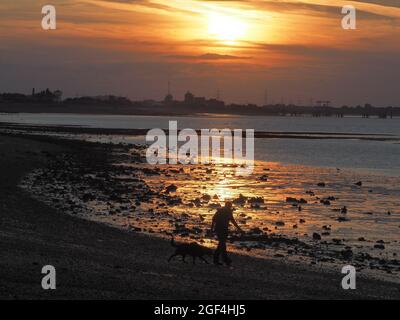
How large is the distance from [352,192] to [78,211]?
19.1m

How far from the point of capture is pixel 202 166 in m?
57.8

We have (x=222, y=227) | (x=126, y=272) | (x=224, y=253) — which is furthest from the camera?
(x=224, y=253)

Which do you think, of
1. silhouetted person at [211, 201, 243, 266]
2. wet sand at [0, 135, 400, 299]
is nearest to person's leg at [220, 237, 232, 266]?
silhouetted person at [211, 201, 243, 266]

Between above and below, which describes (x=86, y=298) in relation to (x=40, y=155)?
below

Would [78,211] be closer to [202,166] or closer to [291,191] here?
[291,191]

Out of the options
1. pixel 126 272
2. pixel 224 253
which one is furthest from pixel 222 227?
pixel 126 272

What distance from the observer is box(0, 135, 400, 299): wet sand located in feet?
45.7

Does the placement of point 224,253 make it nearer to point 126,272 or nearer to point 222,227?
point 222,227

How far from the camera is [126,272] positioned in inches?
621

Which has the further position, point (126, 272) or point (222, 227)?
point (222, 227)

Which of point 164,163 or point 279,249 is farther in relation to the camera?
point 164,163

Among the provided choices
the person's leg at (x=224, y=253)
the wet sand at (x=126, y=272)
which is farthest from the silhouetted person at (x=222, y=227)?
the wet sand at (x=126, y=272)

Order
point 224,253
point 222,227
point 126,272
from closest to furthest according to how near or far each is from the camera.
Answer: point 126,272, point 222,227, point 224,253
